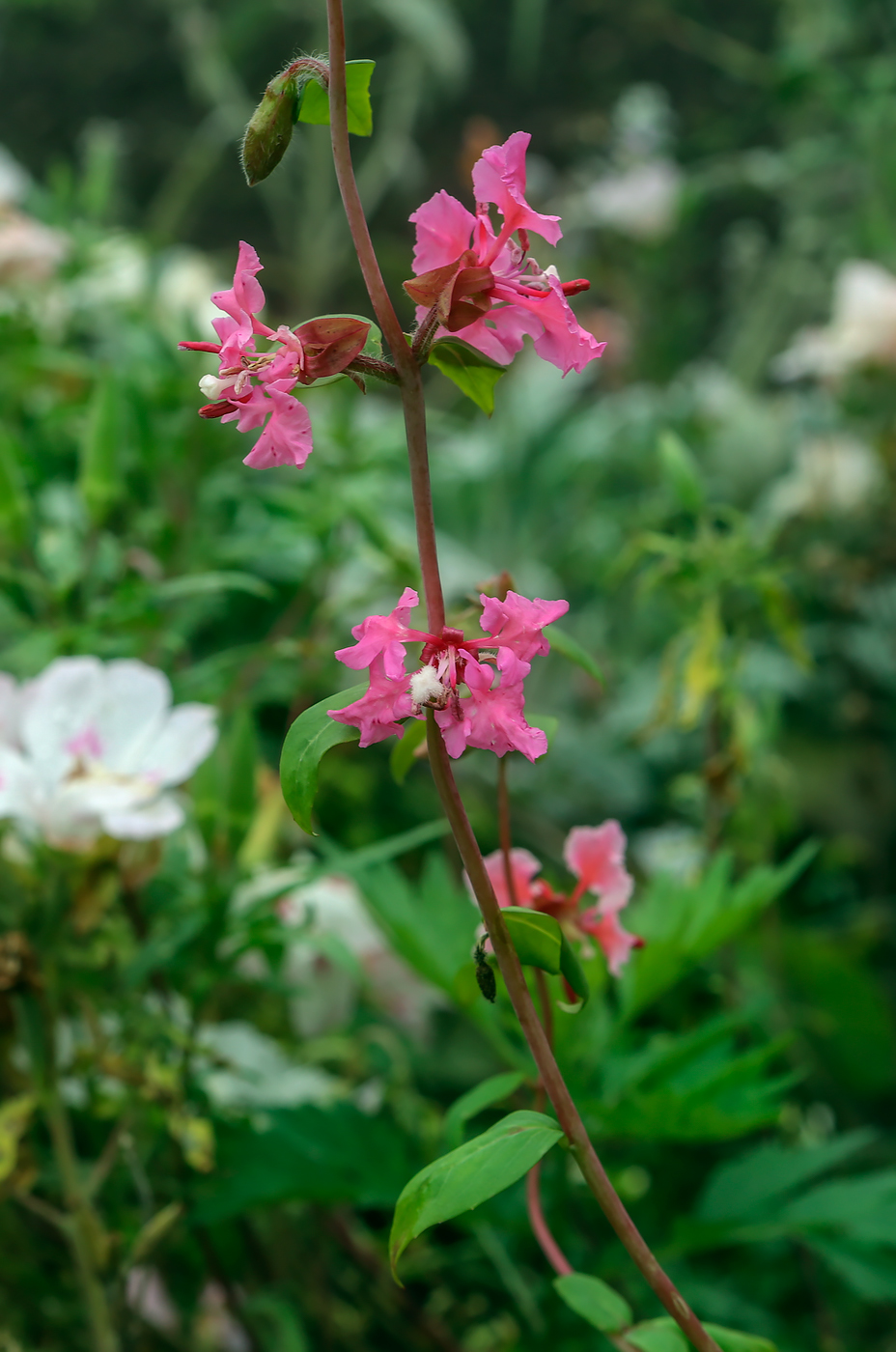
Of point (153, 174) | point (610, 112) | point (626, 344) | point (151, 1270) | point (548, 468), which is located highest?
point (153, 174)

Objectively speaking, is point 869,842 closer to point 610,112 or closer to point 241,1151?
point 241,1151

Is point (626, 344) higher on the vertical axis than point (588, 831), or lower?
higher

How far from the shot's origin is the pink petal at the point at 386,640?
0.19m

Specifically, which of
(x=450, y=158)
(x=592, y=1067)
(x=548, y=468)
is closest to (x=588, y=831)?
(x=592, y=1067)

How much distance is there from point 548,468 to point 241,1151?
0.87 meters

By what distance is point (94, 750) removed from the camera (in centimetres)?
37

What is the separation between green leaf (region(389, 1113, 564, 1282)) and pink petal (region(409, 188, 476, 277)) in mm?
161

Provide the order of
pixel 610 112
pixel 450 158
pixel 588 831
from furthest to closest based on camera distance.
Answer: pixel 450 158, pixel 610 112, pixel 588 831

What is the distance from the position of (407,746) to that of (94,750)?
0.59ft

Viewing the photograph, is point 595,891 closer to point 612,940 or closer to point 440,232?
point 612,940

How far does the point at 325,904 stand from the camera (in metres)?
0.50

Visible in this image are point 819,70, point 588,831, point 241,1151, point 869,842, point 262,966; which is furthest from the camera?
point 819,70

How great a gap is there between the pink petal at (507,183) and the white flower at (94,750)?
0.21 meters

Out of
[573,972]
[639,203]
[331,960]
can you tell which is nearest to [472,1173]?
[573,972]
